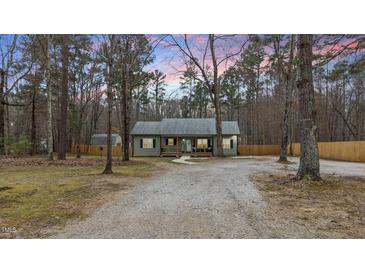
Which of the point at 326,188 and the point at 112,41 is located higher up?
the point at 112,41

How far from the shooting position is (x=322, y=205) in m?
3.30

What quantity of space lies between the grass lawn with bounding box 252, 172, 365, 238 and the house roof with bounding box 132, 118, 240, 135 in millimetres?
13647

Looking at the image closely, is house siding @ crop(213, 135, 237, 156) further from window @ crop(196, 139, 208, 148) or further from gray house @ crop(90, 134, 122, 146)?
gray house @ crop(90, 134, 122, 146)

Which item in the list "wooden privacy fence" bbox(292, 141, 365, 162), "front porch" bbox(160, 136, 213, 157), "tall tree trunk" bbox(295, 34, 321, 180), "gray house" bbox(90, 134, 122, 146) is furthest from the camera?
"gray house" bbox(90, 134, 122, 146)

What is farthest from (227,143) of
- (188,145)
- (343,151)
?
(343,151)

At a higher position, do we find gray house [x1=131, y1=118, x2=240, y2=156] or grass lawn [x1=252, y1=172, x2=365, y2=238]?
gray house [x1=131, y1=118, x2=240, y2=156]

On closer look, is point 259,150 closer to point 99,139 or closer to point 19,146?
point 19,146

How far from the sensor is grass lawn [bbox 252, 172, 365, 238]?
2.56m

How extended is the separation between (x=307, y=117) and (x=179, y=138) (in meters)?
14.3

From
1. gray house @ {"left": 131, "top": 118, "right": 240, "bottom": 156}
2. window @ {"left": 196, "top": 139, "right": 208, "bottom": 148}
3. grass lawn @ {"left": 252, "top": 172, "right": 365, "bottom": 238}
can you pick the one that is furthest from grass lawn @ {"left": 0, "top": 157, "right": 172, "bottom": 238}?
window @ {"left": 196, "top": 139, "right": 208, "bottom": 148}

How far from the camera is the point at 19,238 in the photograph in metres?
2.51
